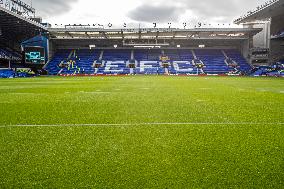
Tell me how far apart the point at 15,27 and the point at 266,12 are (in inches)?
1488

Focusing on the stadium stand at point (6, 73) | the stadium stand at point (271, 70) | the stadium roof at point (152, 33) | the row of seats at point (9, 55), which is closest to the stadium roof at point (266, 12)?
the stadium roof at point (152, 33)

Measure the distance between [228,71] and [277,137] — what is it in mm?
45812

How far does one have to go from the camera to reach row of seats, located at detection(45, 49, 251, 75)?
1941 inches

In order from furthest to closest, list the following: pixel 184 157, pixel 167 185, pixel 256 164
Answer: pixel 184 157 < pixel 256 164 < pixel 167 185

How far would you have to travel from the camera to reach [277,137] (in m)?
4.75

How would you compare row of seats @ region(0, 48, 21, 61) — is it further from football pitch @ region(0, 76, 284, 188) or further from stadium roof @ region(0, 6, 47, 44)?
football pitch @ region(0, 76, 284, 188)

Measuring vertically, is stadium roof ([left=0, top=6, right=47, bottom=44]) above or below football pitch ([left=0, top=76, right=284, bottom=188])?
above

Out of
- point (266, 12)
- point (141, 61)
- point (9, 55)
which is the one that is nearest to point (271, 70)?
point (266, 12)

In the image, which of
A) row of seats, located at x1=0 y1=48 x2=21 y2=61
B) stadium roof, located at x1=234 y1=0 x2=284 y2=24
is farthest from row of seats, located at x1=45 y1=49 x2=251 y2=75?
stadium roof, located at x1=234 y1=0 x2=284 y2=24

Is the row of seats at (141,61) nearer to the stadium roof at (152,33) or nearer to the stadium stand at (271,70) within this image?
the stadium stand at (271,70)

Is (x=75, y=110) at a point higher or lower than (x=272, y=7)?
lower

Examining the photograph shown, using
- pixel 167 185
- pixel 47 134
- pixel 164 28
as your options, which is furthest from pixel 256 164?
pixel 164 28

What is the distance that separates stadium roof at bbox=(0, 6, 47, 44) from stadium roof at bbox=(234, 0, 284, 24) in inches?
1285

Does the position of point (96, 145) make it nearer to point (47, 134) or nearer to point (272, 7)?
point (47, 134)
